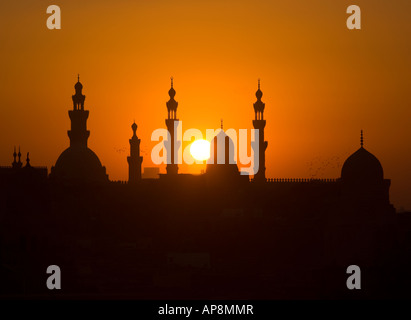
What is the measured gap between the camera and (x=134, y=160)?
199 feet

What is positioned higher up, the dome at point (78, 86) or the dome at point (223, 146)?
the dome at point (78, 86)

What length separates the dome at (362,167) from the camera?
5484cm

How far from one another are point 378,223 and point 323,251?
276 cm

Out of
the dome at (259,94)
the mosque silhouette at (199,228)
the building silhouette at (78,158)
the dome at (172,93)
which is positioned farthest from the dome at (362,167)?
the building silhouette at (78,158)

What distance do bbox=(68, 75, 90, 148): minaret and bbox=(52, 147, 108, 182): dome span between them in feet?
1.35

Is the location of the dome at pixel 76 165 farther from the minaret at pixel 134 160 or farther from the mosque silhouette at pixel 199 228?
the minaret at pixel 134 160

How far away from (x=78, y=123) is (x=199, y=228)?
24.8ft

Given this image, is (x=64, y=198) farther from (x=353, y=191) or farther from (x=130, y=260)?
(x=353, y=191)

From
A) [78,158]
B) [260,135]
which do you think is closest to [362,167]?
[260,135]

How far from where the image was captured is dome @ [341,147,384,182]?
54.8 meters

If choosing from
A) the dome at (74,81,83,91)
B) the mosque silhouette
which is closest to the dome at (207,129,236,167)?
the mosque silhouette

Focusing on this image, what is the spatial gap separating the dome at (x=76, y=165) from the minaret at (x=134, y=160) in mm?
2546

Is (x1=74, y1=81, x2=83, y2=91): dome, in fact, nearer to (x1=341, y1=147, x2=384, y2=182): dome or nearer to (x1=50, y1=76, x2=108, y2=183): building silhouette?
(x1=50, y1=76, x2=108, y2=183): building silhouette

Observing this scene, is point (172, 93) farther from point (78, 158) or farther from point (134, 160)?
point (78, 158)
